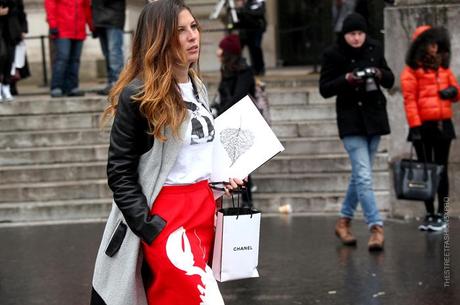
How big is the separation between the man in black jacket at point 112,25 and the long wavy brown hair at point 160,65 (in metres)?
8.75

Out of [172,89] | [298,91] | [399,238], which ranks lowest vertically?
[399,238]

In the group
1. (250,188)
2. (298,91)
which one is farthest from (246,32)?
(250,188)

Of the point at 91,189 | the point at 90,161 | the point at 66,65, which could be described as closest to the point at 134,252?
the point at 91,189

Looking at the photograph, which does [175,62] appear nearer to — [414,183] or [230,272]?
[230,272]

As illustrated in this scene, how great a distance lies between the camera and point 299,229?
391 inches

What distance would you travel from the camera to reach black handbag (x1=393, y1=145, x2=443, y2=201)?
9.04 metres

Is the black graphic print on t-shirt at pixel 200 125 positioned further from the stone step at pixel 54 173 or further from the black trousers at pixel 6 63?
the black trousers at pixel 6 63

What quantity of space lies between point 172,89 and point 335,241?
511 centimetres

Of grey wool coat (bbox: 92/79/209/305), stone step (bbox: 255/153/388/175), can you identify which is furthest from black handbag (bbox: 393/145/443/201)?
grey wool coat (bbox: 92/79/209/305)

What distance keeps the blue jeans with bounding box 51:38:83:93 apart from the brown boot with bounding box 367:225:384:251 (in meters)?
5.70

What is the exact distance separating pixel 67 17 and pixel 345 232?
19.0ft

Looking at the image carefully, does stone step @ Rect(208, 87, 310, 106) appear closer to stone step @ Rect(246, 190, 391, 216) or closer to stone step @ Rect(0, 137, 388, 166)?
stone step @ Rect(0, 137, 388, 166)

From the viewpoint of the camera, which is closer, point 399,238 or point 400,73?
point 399,238

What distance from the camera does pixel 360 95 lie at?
873cm
